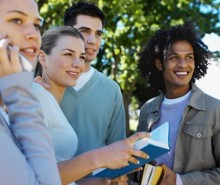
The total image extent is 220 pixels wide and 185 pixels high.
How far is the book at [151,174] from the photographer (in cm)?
252

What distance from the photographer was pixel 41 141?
53.3 inches

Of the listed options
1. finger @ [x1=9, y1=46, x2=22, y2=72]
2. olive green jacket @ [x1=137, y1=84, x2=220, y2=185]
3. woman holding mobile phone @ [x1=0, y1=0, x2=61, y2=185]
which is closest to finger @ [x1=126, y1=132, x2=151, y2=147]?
woman holding mobile phone @ [x1=0, y1=0, x2=61, y2=185]

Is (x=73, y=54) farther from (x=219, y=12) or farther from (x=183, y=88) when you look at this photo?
(x=219, y=12)

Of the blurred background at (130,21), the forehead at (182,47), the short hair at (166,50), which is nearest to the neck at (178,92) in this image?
the short hair at (166,50)

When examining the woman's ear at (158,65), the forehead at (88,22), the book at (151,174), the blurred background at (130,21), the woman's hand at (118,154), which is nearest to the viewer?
the woman's hand at (118,154)

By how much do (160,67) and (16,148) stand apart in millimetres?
2681

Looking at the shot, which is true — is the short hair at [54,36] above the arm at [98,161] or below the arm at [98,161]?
above

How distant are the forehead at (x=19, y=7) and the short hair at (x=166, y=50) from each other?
215cm

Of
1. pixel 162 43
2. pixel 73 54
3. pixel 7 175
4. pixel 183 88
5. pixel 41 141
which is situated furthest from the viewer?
pixel 162 43

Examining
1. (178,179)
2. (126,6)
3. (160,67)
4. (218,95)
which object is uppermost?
(126,6)

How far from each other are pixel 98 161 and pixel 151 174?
861 millimetres

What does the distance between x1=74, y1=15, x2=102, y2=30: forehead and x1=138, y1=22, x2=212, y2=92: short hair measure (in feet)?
1.91

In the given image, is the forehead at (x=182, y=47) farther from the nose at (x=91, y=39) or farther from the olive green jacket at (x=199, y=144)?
the nose at (x=91, y=39)

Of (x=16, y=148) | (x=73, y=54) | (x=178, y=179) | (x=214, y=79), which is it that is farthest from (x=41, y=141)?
(x=214, y=79)
